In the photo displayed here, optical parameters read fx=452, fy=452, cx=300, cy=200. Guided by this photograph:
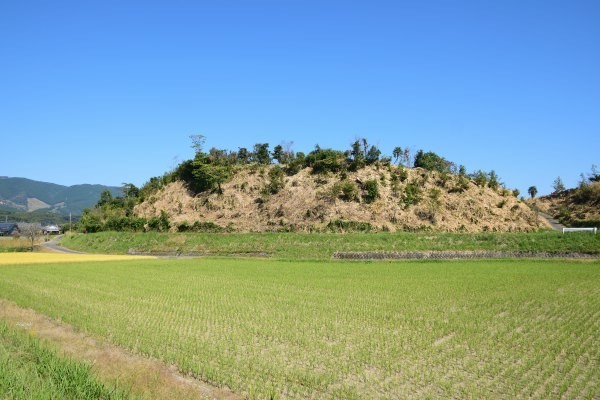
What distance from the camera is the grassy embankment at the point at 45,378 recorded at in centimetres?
684

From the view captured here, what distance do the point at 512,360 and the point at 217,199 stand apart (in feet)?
163

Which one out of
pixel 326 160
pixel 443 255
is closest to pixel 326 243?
pixel 443 255

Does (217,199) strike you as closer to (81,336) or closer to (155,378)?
(81,336)

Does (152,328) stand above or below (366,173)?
below

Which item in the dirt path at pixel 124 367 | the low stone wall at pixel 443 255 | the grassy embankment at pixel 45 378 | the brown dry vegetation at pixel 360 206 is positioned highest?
the brown dry vegetation at pixel 360 206

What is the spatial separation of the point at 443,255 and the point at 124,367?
2945 cm

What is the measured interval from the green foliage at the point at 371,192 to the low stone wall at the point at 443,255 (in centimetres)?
1388

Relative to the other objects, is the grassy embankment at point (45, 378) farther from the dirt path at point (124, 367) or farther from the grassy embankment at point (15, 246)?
the grassy embankment at point (15, 246)

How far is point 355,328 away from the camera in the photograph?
41.8ft

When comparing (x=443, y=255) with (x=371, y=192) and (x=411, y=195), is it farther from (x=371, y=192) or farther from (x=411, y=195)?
(x=371, y=192)

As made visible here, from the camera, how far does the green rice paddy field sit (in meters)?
8.61

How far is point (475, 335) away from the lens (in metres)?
12.0

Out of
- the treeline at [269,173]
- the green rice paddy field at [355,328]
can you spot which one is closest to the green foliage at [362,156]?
the treeline at [269,173]

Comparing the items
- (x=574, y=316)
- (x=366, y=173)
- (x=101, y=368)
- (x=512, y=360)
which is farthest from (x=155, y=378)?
(x=366, y=173)
